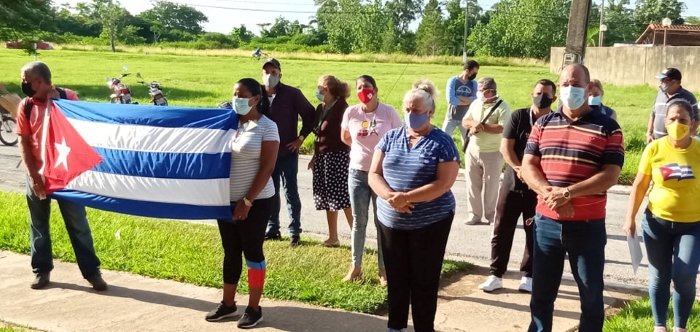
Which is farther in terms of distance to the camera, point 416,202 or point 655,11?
point 655,11

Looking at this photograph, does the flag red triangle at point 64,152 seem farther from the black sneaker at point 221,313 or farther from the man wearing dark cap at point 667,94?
the man wearing dark cap at point 667,94

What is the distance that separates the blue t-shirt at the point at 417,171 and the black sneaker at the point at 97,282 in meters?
2.83

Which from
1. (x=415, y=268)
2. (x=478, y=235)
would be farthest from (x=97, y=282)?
(x=478, y=235)

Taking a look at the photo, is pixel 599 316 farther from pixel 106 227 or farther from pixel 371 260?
pixel 106 227

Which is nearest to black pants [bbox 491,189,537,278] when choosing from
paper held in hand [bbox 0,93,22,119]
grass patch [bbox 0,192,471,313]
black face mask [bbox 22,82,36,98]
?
grass patch [bbox 0,192,471,313]

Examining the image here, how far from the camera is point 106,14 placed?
294 feet

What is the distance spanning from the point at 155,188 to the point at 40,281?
4.26ft

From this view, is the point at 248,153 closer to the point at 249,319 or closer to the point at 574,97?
the point at 249,319

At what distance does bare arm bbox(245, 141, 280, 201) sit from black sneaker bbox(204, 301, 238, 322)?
89 centimetres

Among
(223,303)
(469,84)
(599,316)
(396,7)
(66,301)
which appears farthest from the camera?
(396,7)

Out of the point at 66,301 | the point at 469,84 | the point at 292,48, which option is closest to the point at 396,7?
the point at 292,48

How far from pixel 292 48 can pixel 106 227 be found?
222 ft

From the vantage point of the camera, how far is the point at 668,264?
543 centimetres

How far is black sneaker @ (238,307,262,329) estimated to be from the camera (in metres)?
5.74
